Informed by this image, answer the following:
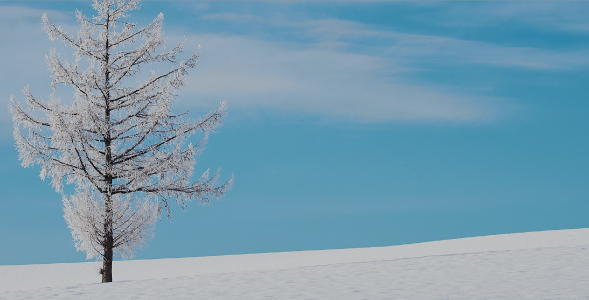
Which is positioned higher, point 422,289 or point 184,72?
point 184,72

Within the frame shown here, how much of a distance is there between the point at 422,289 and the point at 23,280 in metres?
17.4

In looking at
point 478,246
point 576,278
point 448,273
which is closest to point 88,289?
point 448,273

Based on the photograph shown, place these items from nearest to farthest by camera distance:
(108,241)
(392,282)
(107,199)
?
1. (392,282)
2. (107,199)
3. (108,241)

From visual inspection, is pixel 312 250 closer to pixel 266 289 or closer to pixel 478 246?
pixel 478 246

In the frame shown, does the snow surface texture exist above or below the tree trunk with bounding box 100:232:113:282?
below

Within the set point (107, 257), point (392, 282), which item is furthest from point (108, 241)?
point (392, 282)

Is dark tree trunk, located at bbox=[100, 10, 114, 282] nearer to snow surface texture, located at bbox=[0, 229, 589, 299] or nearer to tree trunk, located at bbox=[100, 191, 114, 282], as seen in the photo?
tree trunk, located at bbox=[100, 191, 114, 282]

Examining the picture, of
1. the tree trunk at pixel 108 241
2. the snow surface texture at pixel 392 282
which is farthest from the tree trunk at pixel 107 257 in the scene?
the snow surface texture at pixel 392 282

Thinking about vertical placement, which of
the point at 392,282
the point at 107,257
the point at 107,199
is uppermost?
the point at 107,199

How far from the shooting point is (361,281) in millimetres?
9852

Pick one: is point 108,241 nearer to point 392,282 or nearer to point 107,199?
point 107,199

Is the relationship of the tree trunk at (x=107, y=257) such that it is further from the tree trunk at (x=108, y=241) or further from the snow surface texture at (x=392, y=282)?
the snow surface texture at (x=392, y=282)

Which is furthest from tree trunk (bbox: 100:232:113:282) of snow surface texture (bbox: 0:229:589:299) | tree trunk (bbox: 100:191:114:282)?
snow surface texture (bbox: 0:229:589:299)

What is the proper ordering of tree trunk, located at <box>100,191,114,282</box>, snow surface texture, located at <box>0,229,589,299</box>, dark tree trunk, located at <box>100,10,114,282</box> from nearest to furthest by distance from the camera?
snow surface texture, located at <box>0,229,589,299</box>
dark tree trunk, located at <box>100,10,114,282</box>
tree trunk, located at <box>100,191,114,282</box>
